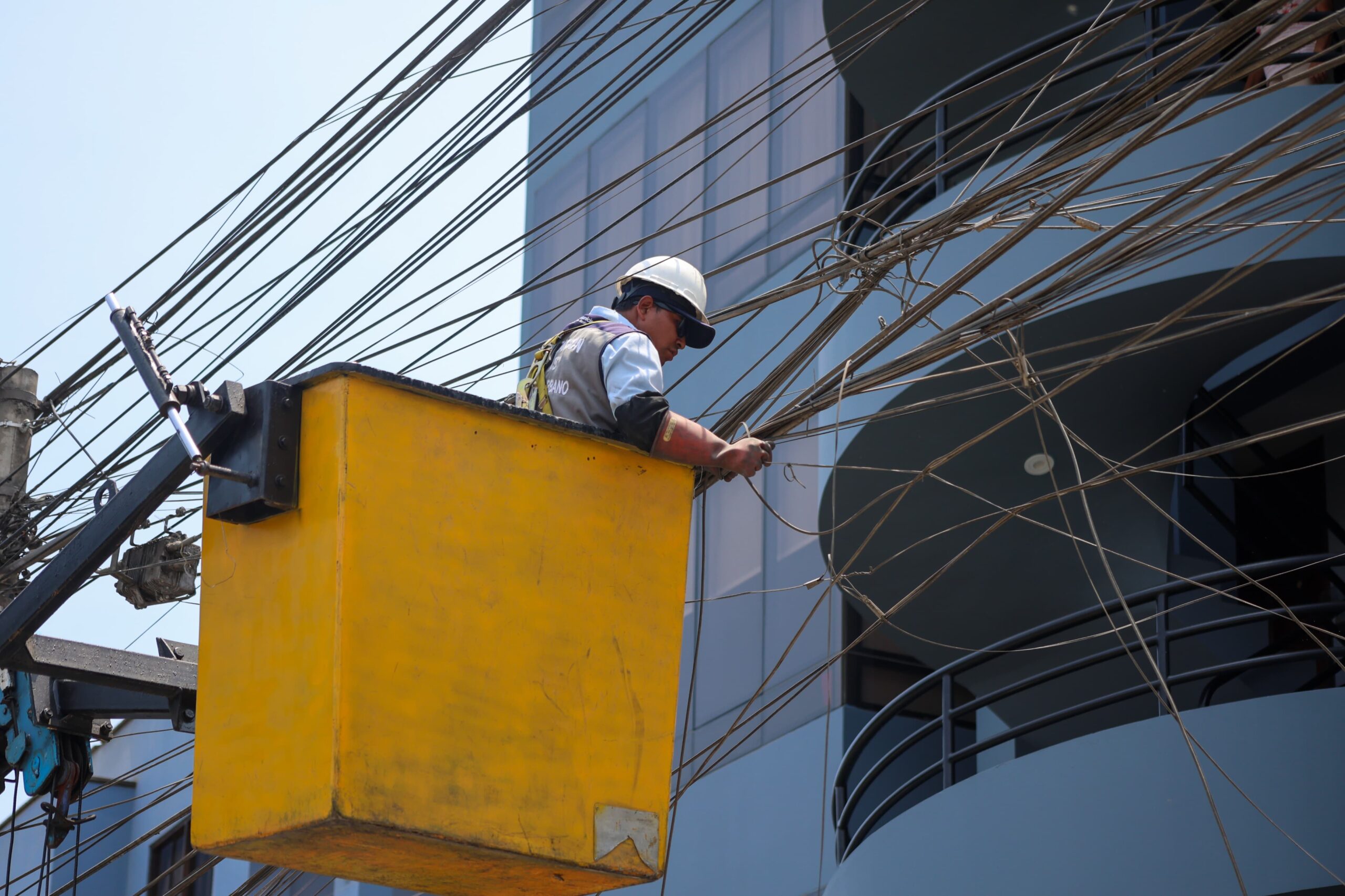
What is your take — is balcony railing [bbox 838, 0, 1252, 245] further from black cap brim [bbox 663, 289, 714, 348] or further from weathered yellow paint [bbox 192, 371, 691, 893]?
weathered yellow paint [bbox 192, 371, 691, 893]

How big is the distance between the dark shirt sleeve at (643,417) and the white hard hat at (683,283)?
0.63 m

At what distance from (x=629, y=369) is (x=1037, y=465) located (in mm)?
5276

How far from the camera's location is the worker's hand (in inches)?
188

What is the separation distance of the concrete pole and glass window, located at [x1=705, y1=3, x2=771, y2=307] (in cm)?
612

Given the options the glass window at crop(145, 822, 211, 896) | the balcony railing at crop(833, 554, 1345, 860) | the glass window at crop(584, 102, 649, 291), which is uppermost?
the glass window at crop(584, 102, 649, 291)

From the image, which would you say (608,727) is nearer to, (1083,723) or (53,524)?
(53,524)

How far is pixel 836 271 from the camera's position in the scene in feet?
18.4

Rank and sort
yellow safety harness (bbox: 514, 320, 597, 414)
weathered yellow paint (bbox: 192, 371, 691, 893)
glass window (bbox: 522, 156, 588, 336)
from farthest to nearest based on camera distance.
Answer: glass window (bbox: 522, 156, 588, 336) < yellow safety harness (bbox: 514, 320, 597, 414) < weathered yellow paint (bbox: 192, 371, 691, 893)

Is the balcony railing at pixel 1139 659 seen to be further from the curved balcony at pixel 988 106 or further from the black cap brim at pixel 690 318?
the curved balcony at pixel 988 106

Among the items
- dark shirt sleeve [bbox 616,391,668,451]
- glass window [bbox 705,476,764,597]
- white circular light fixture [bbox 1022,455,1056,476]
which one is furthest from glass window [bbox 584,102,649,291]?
dark shirt sleeve [bbox 616,391,668,451]

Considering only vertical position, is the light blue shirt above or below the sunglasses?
below

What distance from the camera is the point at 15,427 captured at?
8.89 meters

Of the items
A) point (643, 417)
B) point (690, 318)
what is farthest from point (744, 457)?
point (690, 318)

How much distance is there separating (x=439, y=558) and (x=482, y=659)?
0.28m
